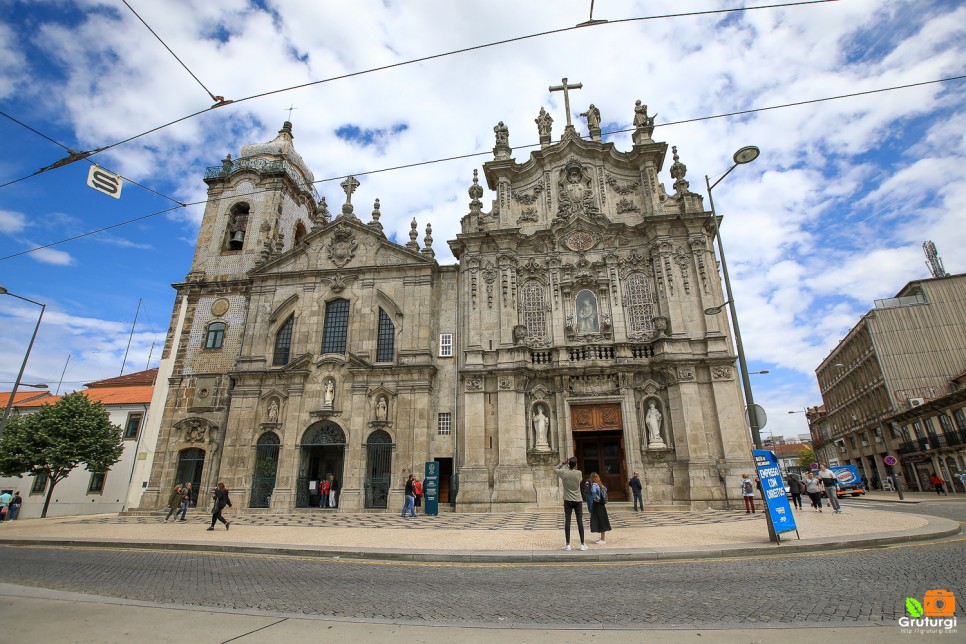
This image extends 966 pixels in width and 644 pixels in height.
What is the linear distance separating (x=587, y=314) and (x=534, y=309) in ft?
9.16

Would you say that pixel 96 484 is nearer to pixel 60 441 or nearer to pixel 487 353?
pixel 60 441

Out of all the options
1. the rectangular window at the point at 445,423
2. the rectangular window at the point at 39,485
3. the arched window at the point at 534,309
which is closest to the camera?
the rectangular window at the point at 445,423

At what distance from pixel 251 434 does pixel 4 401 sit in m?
39.2

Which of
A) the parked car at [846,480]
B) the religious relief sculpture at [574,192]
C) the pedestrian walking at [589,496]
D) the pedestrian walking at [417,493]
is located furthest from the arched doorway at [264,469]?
the parked car at [846,480]

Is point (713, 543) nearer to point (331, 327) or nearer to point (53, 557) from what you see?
point (53, 557)

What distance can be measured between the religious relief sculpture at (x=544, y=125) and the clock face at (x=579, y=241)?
6.44 m

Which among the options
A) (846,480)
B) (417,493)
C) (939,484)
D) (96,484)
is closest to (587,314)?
(417,493)

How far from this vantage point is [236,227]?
105 ft

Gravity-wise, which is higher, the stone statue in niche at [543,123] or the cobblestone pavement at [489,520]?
the stone statue in niche at [543,123]

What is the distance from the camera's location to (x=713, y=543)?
34.4 ft

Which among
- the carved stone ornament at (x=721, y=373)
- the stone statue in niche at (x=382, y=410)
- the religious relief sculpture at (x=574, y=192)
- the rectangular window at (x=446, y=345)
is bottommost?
the stone statue in niche at (x=382, y=410)

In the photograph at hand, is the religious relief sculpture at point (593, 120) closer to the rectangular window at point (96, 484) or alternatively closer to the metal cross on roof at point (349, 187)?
the metal cross on roof at point (349, 187)

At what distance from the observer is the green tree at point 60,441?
2723cm

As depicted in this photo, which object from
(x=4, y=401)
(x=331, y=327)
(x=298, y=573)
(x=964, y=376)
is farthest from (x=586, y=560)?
(x=4, y=401)
